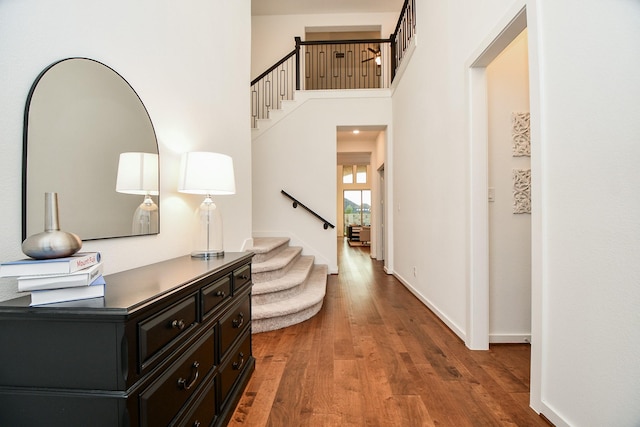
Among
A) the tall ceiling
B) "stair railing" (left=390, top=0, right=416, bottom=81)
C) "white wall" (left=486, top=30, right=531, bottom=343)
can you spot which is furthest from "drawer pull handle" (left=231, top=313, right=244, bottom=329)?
the tall ceiling

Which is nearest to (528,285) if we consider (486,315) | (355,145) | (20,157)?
(486,315)

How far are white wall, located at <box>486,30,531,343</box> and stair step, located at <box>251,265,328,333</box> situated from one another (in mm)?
1652

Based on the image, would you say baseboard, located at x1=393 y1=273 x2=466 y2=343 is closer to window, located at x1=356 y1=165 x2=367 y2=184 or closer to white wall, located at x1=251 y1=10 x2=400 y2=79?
white wall, located at x1=251 y1=10 x2=400 y2=79

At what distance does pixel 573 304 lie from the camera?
136 cm

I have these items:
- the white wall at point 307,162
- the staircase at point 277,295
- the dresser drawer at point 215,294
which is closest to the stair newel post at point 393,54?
the white wall at point 307,162

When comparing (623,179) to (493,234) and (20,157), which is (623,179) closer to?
(493,234)

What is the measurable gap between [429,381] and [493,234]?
1310 millimetres

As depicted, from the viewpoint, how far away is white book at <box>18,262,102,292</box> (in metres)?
0.82

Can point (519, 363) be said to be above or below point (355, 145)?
below

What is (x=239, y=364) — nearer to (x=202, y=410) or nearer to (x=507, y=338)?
(x=202, y=410)

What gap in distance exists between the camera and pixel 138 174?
156 centimetres

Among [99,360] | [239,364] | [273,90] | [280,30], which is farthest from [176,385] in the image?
[280,30]

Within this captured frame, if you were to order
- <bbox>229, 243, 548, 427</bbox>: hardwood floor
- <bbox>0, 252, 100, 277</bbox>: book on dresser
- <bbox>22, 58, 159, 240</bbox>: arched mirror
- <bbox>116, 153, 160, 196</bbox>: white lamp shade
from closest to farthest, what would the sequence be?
<bbox>0, 252, 100, 277</bbox>: book on dresser → <bbox>22, 58, 159, 240</bbox>: arched mirror → <bbox>116, 153, 160, 196</bbox>: white lamp shade → <bbox>229, 243, 548, 427</bbox>: hardwood floor

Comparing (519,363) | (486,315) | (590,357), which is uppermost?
(590,357)
